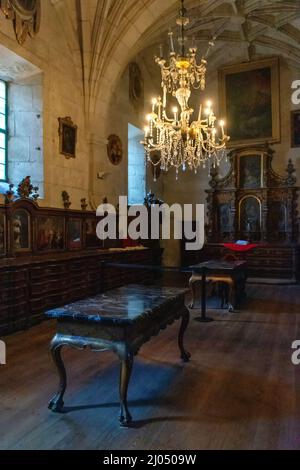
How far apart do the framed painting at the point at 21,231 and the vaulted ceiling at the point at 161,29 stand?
145 inches

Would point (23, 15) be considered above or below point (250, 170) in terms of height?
above

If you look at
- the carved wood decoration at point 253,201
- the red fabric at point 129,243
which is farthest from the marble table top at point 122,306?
the carved wood decoration at point 253,201

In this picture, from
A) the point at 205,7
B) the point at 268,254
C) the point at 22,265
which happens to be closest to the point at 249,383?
the point at 22,265

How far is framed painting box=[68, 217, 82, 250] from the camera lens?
26.6ft

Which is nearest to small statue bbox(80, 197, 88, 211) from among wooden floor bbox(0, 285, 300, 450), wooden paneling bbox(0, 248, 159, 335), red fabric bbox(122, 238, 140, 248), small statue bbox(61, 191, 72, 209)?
small statue bbox(61, 191, 72, 209)

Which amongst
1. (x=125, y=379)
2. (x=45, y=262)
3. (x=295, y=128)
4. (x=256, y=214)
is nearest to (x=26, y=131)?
(x=45, y=262)

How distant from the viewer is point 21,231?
6.55 metres

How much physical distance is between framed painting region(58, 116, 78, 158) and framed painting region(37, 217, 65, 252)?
1.52m

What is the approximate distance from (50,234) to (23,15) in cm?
394

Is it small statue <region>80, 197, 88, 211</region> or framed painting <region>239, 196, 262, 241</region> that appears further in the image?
framed painting <region>239, 196, 262, 241</region>

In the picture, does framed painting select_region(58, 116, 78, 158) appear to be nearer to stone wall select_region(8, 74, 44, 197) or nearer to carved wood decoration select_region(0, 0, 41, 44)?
stone wall select_region(8, 74, 44, 197)

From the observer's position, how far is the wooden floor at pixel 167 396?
2688mm

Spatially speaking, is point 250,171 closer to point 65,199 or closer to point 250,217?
point 250,217
